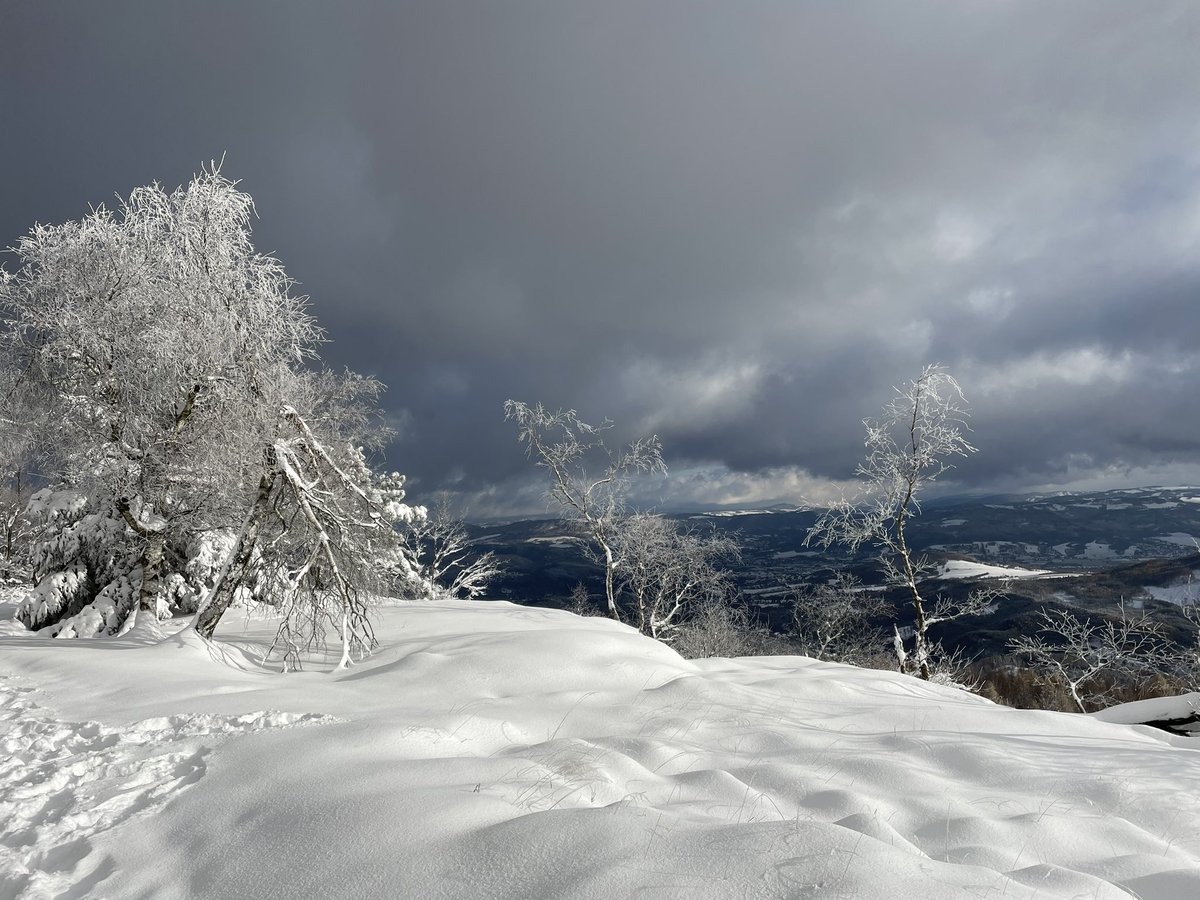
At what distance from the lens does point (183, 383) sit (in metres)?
9.85

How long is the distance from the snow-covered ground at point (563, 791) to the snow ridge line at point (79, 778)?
21mm

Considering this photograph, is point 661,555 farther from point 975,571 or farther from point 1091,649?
point 975,571

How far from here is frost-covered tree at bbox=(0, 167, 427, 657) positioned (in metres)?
9.16

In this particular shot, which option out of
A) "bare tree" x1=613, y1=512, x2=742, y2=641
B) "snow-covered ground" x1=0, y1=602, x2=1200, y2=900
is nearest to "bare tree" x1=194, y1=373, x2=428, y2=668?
"snow-covered ground" x1=0, y1=602, x2=1200, y2=900

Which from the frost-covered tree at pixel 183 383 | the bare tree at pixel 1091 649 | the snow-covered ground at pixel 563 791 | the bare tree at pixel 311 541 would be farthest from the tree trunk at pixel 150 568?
the bare tree at pixel 1091 649

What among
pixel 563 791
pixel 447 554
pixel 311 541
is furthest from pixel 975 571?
pixel 563 791

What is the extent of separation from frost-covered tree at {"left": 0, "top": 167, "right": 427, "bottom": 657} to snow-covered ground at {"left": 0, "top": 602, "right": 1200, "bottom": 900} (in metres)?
3.16

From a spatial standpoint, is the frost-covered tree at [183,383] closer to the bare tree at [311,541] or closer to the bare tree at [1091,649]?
the bare tree at [311,541]

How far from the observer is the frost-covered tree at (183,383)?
916 centimetres

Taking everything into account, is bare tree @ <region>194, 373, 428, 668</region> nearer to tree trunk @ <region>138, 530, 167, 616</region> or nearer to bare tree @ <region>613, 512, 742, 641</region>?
tree trunk @ <region>138, 530, 167, 616</region>

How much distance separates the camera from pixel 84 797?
393cm

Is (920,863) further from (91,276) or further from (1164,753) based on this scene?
(91,276)

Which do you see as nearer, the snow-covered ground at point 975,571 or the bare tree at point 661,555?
the bare tree at point 661,555

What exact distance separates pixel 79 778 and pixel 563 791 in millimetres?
3647
